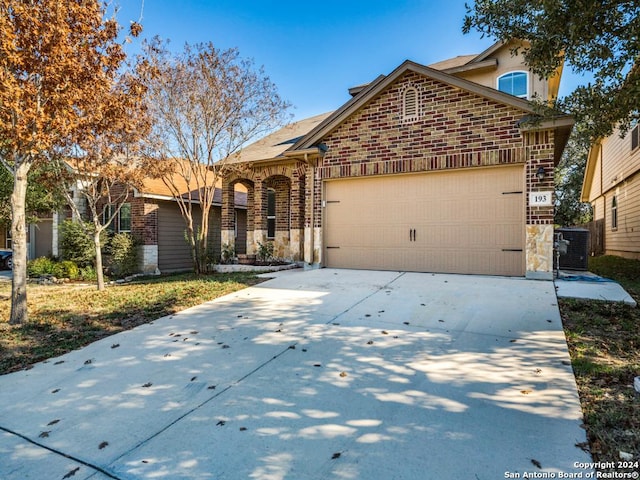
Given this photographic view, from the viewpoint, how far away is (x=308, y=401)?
3164 mm

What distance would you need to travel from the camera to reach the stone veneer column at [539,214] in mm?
7613

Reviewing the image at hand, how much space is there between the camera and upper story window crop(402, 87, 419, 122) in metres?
9.02

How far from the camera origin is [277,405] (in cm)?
312

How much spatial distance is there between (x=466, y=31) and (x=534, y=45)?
1.24 m

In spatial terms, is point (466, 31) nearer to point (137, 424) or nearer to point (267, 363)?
point (267, 363)

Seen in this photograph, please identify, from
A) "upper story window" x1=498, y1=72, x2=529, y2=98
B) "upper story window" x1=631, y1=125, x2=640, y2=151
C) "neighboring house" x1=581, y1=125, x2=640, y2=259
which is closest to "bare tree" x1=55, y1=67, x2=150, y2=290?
"upper story window" x1=498, y1=72, x2=529, y2=98

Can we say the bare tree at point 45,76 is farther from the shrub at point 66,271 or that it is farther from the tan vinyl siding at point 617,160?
the tan vinyl siding at point 617,160

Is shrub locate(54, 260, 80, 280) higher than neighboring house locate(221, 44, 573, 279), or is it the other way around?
neighboring house locate(221, 44, 573, 279)

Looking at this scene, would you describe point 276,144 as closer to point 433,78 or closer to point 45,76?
point 433,78

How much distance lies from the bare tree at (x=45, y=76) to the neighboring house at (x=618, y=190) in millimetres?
12532

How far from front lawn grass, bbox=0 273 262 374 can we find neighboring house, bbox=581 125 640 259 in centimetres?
1173

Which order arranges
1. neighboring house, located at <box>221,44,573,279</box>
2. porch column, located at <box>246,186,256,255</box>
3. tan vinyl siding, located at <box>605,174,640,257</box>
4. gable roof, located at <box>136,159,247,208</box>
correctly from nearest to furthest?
1. neighboring house, located at <box>221,44,573,279</box>
2. gable roof, located at <box>136,159,247,208</box>
3. porch column, located at <box>246,186,256,255</box>
4. tan vinyl siding, located at <box>605,174,640,257</box>

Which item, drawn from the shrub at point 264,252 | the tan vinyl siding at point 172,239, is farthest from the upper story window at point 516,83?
the tan vinyl siding at point 172,239

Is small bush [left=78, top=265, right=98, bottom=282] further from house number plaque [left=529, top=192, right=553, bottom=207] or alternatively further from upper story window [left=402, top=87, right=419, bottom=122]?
house number plaque [left=529, top=192, right=553, bottom=207]
